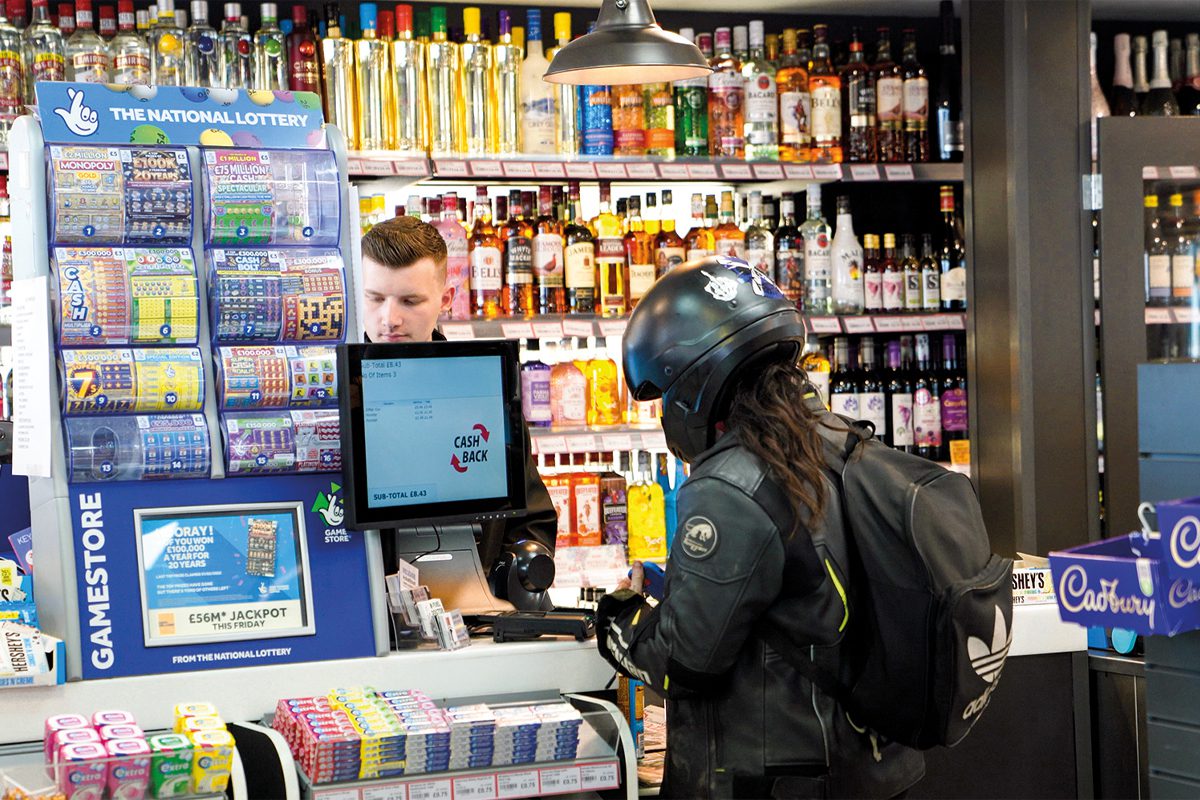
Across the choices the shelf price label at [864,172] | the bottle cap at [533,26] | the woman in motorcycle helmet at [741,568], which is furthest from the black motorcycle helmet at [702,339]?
the shelf price label at [864,172]

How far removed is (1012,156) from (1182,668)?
3074 mm

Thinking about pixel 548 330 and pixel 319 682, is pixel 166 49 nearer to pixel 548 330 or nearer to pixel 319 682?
pixel 548 330

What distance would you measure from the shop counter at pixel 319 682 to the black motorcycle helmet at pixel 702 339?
0.42 m

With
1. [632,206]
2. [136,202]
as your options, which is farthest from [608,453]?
[136,202]

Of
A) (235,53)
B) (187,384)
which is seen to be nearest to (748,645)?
(187,384)

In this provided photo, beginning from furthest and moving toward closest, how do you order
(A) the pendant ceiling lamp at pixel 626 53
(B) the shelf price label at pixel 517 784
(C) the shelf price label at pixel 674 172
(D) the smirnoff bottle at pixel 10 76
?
(C) the shelf price label at pixel 674 172, (D) the smirnoff bottle at pixel 10 76, (A) the pendant ceiling lamp at pixel 626 53, (B) the shelf price label at pixel 517 784

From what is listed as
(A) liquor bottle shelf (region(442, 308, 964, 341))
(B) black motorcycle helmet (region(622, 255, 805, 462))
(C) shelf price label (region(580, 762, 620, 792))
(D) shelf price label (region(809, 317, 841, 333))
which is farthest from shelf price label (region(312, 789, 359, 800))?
(D) shelf price label (region(809, 317, 841, 333))

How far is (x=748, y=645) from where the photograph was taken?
6.68ft

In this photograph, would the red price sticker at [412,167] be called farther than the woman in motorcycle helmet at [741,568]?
Yes

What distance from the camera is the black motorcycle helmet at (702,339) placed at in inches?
82.4

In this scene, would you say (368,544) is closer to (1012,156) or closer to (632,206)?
(632,206)

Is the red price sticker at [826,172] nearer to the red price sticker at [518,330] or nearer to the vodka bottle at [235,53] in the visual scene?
the red price sticker at [518,330]

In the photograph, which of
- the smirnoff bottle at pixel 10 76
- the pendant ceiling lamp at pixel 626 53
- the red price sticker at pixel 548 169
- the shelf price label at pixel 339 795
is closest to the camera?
the shelf price label at pixel 339 795

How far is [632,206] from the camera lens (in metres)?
4.50
